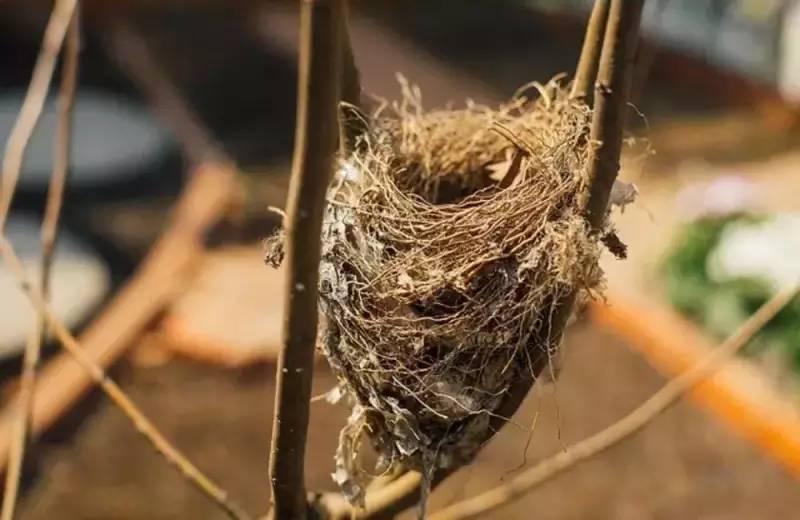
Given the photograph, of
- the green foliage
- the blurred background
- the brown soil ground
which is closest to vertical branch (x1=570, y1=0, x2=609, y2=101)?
the blurred background

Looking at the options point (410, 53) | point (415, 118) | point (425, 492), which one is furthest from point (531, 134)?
point (410, 53)

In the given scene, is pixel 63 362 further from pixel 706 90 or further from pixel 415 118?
pixel 706 90

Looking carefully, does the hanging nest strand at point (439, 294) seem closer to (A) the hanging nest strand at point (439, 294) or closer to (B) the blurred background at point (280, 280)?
(A) the hanging nest strand at point (439, 294)

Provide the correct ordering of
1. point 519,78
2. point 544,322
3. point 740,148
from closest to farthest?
point 544,322 → point 740,148 → point 519,78

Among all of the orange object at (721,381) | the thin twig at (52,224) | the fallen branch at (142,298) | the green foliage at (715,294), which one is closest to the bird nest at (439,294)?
the thin twig at (52,224)

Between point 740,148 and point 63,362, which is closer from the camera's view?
point 63,362
